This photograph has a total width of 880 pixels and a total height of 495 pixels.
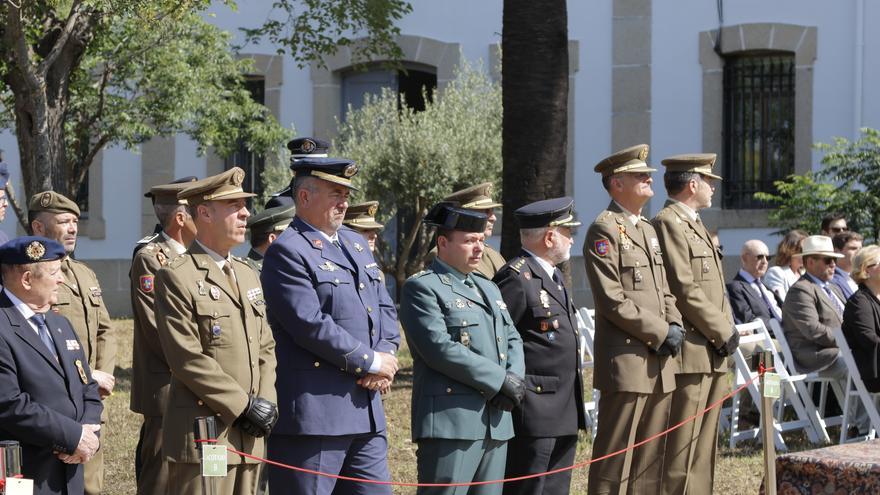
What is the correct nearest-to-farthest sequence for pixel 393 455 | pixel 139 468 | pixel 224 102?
pixel 139 468, pixel 393 455, pixel 224 102

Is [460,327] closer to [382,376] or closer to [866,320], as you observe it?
[382,376]

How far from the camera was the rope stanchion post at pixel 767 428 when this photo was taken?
5709 millimetres

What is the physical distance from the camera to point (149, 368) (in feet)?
22.5

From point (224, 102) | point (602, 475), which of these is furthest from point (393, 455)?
point (224, 102)

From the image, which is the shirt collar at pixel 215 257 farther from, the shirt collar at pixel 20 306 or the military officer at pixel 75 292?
the military officer at pixel 75 292

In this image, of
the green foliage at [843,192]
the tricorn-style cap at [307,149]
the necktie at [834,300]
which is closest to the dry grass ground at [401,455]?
the necktie at [834,300]

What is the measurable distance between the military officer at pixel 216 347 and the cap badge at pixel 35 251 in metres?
0.47

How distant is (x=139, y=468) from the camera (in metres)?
7.32

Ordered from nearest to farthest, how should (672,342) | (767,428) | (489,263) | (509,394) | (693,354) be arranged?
1. (509,394)
2. (767,428)
3. (672,342)
4. (693,354)
5. (489,263)

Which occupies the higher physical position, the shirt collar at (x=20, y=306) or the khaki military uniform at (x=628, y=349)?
the shirt collar at (x=20, y=306)

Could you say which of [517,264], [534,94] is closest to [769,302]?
[534,94]

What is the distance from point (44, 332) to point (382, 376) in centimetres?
139

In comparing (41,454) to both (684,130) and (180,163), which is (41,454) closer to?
(684,130)

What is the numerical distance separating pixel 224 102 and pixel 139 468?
10475mm
